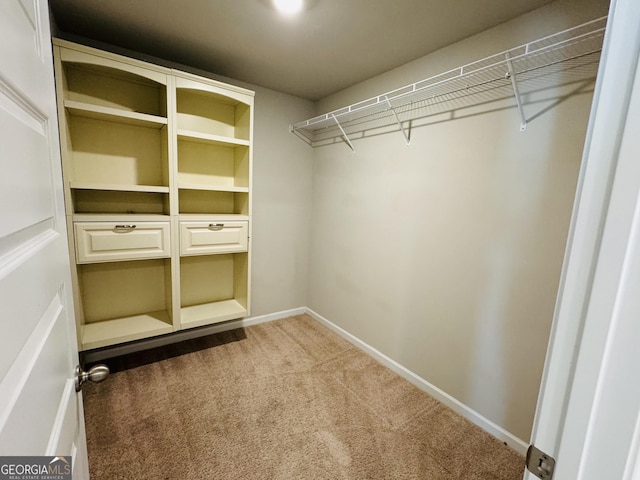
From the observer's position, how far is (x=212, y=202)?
8.54 feet

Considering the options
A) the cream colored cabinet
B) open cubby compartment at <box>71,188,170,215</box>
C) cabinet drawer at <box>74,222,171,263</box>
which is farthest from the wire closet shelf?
cabinet drawer at <box>74,222,171,263</box>

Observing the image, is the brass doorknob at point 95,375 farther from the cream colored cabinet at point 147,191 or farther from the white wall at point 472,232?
the white wall at point 472,232

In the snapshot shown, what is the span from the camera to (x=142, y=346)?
7.98 ft

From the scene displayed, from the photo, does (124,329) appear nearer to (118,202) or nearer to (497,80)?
(118,202)

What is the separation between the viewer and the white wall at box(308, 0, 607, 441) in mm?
1453

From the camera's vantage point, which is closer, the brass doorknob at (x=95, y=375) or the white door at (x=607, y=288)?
the white door at (x=607, y=288)

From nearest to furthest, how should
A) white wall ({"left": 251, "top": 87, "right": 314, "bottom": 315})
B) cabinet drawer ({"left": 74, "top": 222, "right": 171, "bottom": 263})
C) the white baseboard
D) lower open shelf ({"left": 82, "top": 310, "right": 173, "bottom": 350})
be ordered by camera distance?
1. the white baseboard
2. cabinet drawer ({"left": 74, "top": 222, "right": 171, "bottom": 263})
3. lower open shelf ({"left": 82, "top": 310, "right": 173, "bottom": 350})
4. white wall ({"left": 251, "top": 87, "right": 314, "bottom": 315})

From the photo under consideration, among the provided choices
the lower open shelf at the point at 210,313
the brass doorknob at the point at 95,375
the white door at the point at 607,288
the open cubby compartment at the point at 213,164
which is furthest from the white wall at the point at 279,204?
the white door at the point at 607,288

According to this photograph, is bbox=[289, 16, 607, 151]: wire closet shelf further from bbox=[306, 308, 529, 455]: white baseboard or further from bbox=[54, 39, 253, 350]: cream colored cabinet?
bbox=[306, 308, 529, 455]: white baseboard

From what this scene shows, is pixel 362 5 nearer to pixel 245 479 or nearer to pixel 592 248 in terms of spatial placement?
pixel 592 248

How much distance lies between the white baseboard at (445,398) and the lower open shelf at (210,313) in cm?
107

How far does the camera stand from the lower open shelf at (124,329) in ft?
6.37

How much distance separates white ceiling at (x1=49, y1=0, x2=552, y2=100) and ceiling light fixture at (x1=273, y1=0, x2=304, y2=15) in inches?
1.8

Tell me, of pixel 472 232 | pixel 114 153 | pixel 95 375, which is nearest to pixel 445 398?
pixel 472 232
